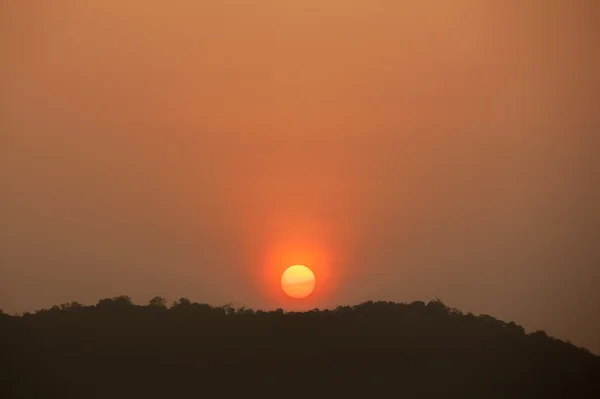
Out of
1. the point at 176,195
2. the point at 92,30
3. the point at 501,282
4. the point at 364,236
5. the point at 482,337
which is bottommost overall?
the point at 482,337

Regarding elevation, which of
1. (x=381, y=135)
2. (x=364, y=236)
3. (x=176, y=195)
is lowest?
(x=364, y=236)

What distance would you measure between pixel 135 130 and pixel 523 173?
4.78ft

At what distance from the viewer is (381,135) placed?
251cm

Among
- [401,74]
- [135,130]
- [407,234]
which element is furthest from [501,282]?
[135,130]

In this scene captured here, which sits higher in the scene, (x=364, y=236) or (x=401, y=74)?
(x=401, y=74)

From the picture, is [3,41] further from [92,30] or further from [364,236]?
[364,236]

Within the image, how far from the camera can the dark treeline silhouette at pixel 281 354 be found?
233cm

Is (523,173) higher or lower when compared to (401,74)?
lower

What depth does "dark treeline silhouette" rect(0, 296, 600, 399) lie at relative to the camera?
2334 millimetres

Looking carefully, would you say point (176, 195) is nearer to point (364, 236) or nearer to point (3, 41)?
point (364, 236)

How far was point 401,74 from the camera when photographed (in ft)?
8.21

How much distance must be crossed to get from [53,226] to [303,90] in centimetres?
106

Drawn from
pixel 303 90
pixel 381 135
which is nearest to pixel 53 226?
pixel 303 90

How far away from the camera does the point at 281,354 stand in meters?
2.37
